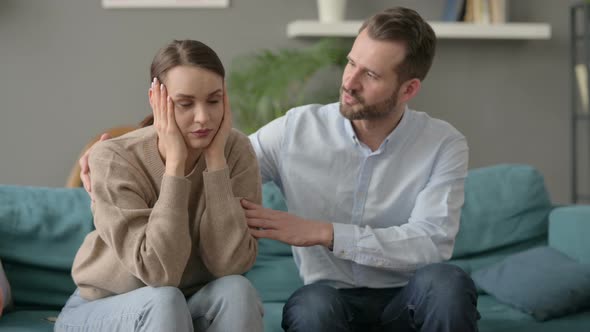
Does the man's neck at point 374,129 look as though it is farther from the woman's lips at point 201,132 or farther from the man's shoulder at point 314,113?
the woman's lips at point 201,132

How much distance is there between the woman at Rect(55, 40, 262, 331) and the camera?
1.74m

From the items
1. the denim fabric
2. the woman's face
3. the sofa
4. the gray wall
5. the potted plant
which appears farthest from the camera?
the gray wall

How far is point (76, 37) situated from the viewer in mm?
4070

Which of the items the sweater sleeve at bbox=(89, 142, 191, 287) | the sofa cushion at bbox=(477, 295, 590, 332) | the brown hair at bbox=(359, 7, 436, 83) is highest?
the brown hair at bbox=(359, 7, 436, 83)

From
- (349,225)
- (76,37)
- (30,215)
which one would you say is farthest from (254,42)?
(349,225)

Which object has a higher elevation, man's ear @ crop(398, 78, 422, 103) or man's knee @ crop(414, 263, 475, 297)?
man's ear @ crop(398, 78, 422, 103)

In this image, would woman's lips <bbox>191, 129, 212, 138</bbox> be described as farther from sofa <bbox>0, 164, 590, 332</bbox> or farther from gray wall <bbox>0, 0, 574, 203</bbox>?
gray wall <bbox>0, 0, 574, 203</bbox>

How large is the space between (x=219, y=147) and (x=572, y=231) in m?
1.35

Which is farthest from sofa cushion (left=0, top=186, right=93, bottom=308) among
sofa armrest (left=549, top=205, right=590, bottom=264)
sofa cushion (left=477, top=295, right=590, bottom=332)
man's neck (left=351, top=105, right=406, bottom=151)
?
sofa armrest (left=549, top=205, right=590, bottom=264)

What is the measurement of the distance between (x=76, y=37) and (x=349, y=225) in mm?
2478

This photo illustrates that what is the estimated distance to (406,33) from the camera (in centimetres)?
219

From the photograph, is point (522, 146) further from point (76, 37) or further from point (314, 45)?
point (76, 37)

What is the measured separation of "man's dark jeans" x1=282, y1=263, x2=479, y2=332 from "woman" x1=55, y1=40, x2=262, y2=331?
0.65 ft

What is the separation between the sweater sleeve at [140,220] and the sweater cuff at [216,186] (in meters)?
0.05
